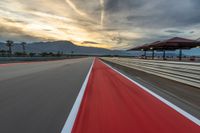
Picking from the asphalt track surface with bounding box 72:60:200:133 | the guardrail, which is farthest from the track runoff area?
the guardrail

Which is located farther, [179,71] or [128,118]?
[179,71]

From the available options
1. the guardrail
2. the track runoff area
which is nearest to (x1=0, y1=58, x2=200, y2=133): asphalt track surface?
the track runoff area

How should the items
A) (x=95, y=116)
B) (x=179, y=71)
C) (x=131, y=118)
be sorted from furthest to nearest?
(x=179, y=71) → (x=95, y=116) → (x=131, y=118)

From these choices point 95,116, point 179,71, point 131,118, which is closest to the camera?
point 131,118

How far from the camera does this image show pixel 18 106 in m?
6.70

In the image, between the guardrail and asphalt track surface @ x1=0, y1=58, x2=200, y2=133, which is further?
the guardrail

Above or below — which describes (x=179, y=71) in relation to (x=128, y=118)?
above

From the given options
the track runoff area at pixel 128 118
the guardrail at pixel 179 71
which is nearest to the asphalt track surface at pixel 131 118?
the track runoff area at pixel 128 118

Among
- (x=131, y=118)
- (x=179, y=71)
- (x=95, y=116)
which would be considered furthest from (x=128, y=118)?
(x=179, y=71)

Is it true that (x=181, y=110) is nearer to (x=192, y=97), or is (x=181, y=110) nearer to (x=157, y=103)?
(x=157, y=103)

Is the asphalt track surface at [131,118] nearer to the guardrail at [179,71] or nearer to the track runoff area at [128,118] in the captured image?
the track runoff area at [128,118]

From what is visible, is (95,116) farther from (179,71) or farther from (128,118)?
(179,71)

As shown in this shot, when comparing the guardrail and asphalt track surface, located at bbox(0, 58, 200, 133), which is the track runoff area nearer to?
asphalt track surface, located at bbox(0, 58, 200, 133)

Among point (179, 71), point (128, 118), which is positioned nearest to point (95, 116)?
point (128, 118)
